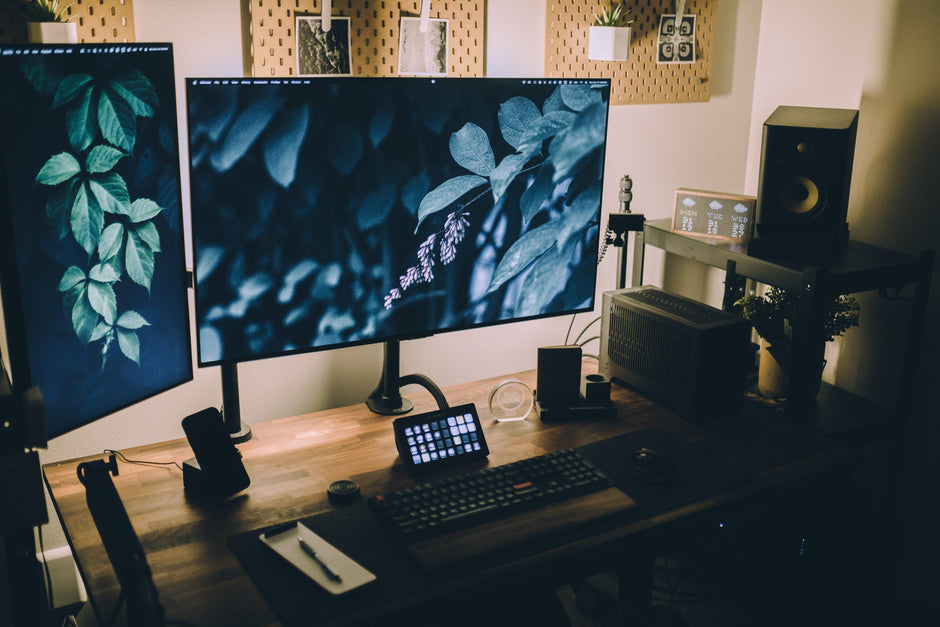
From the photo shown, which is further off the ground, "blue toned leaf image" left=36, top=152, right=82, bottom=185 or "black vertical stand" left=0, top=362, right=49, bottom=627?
"blue toned leaf image" left=36, top=152, right=82, bottom=185

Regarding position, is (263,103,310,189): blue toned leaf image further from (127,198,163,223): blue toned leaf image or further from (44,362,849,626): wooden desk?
(44,362,849,626): wooden desk

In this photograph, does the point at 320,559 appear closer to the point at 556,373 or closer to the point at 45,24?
the point at 556,373

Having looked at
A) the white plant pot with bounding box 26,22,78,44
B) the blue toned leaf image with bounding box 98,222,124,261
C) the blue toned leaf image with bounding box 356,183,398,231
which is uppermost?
the white plant pot with bounding box 26,22,78,44

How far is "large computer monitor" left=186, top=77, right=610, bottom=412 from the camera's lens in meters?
1.37

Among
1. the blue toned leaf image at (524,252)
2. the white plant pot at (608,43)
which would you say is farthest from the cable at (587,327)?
the white plant pot at (608,43)

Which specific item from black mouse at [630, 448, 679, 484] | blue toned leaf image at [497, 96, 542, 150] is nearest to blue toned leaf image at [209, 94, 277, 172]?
blue toned leaf image at [497, 96, 542, 150]

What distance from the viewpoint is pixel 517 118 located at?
1582mm

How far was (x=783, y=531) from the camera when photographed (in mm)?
1860

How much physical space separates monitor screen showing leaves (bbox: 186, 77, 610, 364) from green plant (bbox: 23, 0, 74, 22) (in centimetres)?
37

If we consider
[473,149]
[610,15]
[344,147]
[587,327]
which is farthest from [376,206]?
[610,15]

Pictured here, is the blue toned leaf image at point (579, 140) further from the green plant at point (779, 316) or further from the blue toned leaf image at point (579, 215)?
the green plant at point (779, 316)

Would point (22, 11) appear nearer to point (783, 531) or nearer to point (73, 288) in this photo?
point (73, 288)

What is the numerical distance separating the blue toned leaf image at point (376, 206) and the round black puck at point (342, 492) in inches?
18.3

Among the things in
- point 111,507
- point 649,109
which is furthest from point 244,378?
point 649,109
